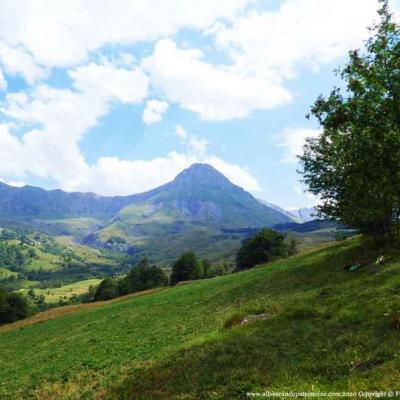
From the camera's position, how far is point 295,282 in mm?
42812

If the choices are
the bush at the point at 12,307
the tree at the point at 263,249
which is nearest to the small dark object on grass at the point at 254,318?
the tree at the point at 263,249

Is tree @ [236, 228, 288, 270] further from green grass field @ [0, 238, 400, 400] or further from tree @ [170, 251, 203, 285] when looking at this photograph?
green grass field @ [0, 238, 400, 400]

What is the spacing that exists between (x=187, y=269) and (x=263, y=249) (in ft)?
117

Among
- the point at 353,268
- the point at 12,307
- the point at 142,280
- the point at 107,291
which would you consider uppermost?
the point at 353,268

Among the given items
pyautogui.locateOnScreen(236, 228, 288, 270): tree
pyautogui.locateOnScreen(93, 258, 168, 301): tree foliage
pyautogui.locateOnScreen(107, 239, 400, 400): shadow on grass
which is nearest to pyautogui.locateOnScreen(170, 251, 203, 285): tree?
pyautogui.locateOnScreen(93, 258, 168, 301): tree foliage

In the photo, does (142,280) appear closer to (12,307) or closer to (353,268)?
(12,307)

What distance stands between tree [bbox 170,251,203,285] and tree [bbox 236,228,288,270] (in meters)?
25.6

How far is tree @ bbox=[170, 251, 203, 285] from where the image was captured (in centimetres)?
15000

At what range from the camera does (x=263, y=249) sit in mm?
127000

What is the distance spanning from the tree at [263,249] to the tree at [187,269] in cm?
2559

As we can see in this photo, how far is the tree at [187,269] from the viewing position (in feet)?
492

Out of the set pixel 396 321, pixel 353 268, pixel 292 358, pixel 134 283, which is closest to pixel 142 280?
pixel 134 283

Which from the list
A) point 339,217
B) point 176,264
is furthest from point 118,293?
point 339,217

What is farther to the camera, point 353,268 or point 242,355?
point 353,268
